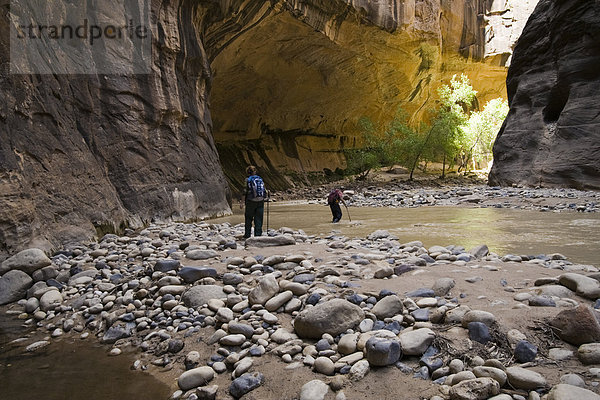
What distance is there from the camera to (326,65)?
20172 mm

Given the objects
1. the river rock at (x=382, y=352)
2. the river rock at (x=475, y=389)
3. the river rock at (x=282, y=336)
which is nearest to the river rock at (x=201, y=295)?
the river rock at (x=282, y=336)

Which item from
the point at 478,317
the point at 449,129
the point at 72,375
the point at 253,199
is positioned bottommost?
the point at 72,375

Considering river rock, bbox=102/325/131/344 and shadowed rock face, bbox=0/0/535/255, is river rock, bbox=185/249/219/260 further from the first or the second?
shadowed rock face, bbox=0/0/535/255

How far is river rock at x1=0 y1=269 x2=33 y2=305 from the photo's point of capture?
385cm

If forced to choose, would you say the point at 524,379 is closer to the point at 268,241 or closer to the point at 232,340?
the point at 232,340

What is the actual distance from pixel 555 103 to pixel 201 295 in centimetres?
1725

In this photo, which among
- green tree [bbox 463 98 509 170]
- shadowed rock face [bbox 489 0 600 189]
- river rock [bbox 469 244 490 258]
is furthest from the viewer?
green tree [bbox 463 98 509 170]

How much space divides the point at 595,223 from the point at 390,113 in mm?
22429

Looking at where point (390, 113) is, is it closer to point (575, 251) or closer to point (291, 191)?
point (291, 191)

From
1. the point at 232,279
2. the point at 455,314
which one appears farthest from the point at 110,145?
the point at 455,314

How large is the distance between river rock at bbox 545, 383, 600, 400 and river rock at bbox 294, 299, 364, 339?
117cm

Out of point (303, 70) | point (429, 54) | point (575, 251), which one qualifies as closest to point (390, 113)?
point (429, 54)

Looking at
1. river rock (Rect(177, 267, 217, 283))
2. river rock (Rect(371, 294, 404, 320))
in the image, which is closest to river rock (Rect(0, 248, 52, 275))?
river rock (Rect(177, 267, 217, 283))

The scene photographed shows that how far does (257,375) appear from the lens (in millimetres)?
2295
